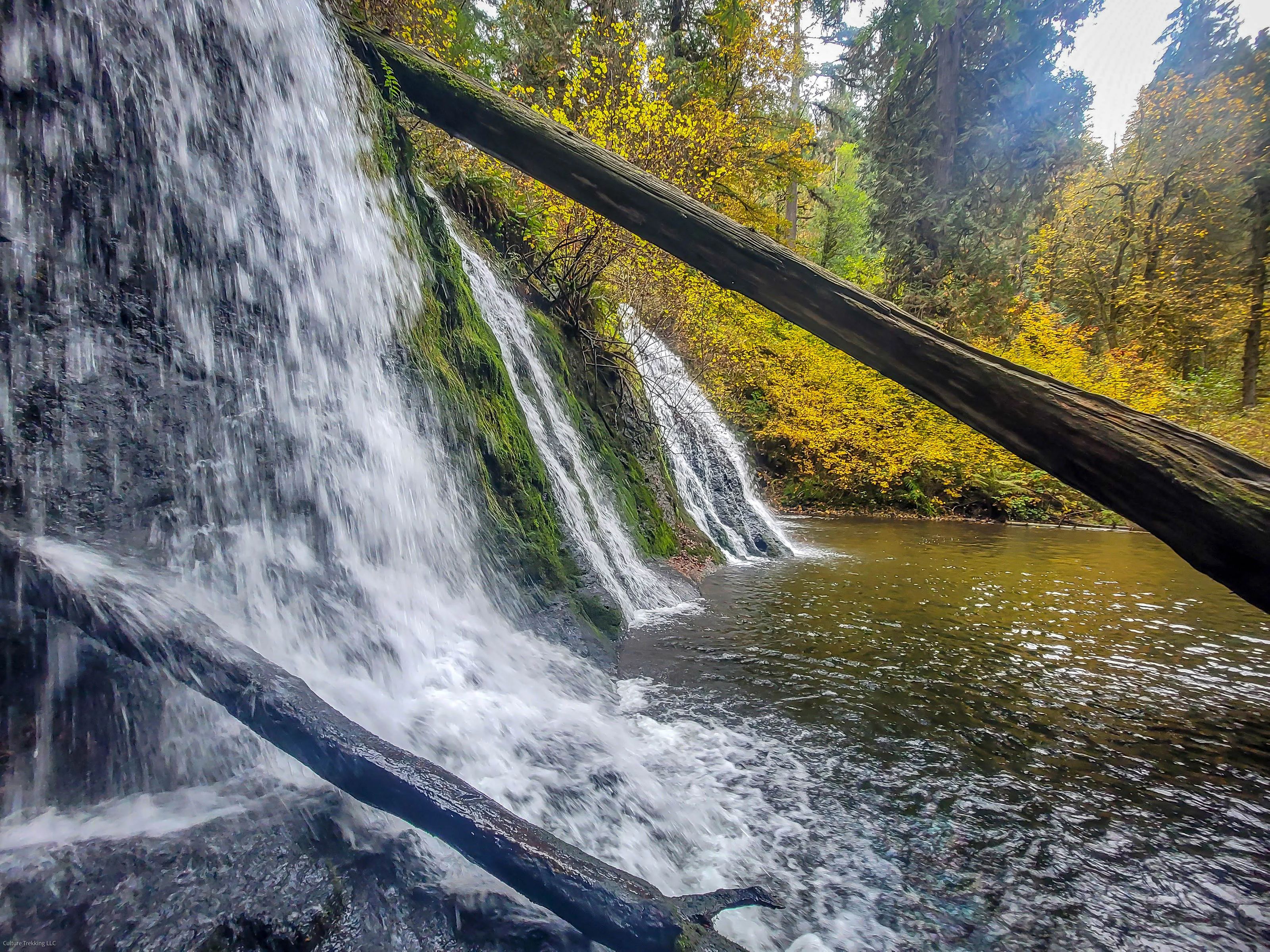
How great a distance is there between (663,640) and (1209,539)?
11.6 ft

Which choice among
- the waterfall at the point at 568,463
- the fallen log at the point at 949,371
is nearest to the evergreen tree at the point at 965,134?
the waterfall at the point at 568,463

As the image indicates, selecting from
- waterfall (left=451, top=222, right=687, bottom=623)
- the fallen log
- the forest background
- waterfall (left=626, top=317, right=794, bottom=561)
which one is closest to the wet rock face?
the fallen log

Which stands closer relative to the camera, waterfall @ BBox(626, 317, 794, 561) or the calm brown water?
the calm brown water

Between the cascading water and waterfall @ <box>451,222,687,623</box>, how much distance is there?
164 cm

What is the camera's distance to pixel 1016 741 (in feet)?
10.7

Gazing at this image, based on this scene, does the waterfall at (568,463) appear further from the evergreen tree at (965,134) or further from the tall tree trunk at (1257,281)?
the tall tree trunk at (1257,281)

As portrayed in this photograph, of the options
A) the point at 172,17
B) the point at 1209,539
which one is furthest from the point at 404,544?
the point at 1209,539

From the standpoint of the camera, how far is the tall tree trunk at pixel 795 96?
15.8 m

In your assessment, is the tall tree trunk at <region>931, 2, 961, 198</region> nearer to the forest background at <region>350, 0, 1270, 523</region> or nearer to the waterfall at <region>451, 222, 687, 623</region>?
the forest background at <region>350, 0, 1270, 523</region>

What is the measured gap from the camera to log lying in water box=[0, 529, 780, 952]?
4.48 ft

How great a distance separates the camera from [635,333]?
31.9ft

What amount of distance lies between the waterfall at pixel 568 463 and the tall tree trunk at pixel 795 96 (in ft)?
45.3

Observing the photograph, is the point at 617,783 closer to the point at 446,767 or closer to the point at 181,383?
the point at 446,767

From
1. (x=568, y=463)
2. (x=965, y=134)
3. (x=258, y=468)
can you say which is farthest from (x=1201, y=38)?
(x=258, y=468)
